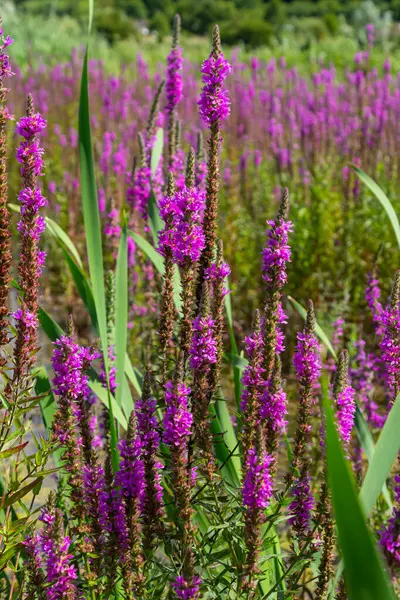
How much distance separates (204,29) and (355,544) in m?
43.8

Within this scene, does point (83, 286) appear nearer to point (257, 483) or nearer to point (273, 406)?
point (273, 406)

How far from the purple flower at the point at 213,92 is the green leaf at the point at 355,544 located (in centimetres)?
119

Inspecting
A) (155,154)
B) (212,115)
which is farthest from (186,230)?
(155,154)

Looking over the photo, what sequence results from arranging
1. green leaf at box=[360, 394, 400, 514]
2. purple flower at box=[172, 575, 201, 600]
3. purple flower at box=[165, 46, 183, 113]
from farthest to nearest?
1. purple flower at box=[165, 46, 183, 113]
2. purple flower at box=[172, 575, 201, 600]
3. green leaf at box=[360, 394, 400, 514]

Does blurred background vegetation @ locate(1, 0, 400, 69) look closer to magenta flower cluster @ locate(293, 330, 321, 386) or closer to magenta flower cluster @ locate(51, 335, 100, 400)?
magenta flower cluster @ locate(51, 335, 100, 400)

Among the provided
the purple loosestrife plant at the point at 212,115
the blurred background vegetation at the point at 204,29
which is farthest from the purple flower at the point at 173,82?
the blurred background vegetation at the point at 204,29

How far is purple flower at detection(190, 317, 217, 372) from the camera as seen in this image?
187cm

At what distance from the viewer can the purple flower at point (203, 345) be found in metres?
1.87

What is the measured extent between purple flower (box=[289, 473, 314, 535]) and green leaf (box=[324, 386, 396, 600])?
3.07 ft

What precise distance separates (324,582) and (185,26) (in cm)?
4493

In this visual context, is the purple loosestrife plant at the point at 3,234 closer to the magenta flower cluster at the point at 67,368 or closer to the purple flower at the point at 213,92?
the magenta flower cluster at the point at 67,368

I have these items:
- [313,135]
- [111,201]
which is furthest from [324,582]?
[313,135]

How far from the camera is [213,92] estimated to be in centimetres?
208

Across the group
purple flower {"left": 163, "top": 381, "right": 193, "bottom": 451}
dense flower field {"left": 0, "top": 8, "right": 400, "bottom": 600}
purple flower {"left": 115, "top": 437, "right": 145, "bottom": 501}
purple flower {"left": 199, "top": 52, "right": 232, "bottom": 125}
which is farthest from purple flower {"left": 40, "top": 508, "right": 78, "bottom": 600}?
purple flower {"left": 199, "top": 52, "right": 232, "bottom": 125}
